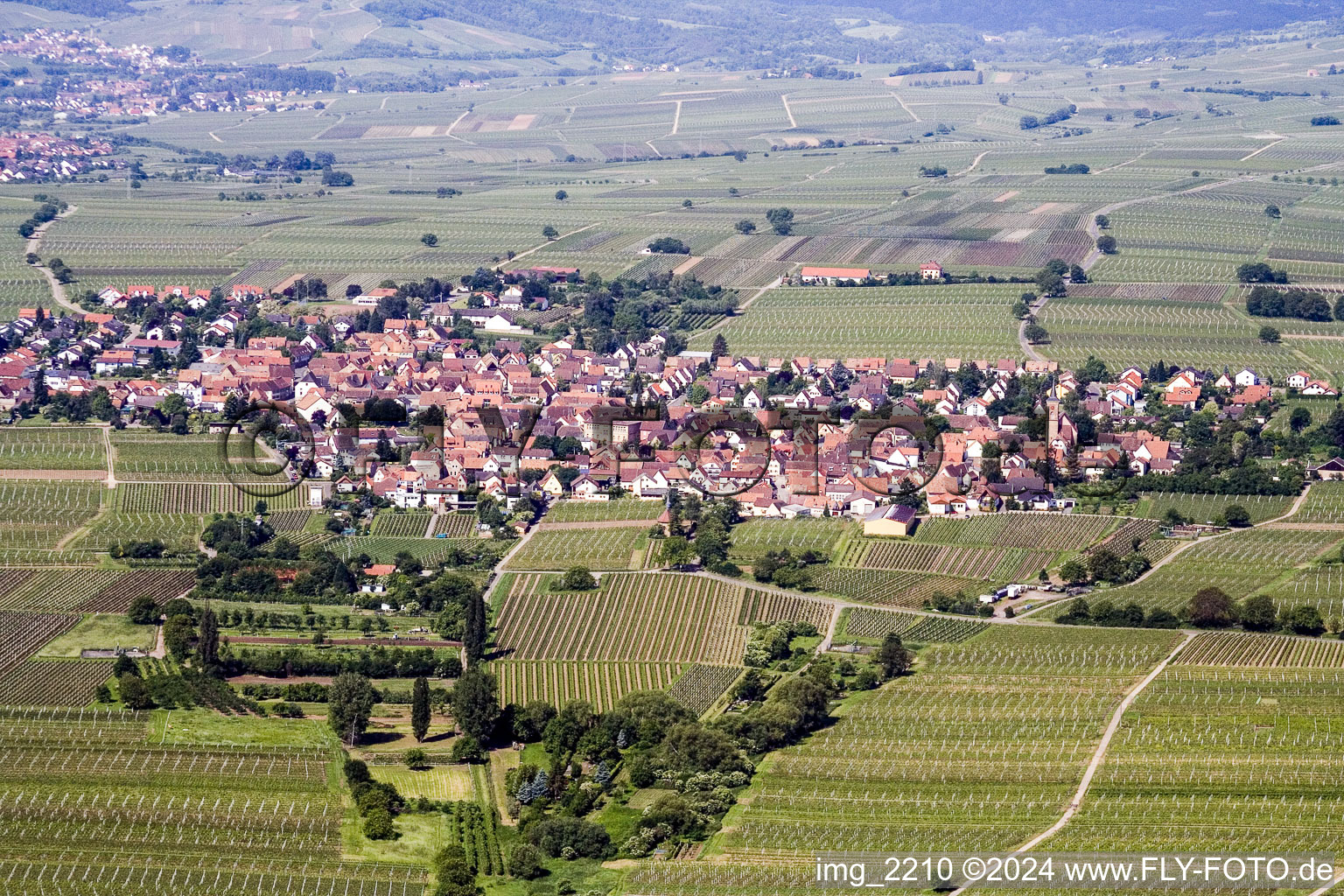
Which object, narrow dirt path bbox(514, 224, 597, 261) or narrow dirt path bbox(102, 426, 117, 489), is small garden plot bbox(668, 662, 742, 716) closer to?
narrow dirt path bbox(102, 426, 117, 489)

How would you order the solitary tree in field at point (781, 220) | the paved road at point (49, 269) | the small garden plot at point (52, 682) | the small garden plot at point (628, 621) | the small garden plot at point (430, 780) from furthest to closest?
1. the solitary tree in field at point (781, 220)
2. the paved road at point (49, 269)
3. the small garden plot at point (628, 621)
4. the small garden plot at point (52, 682)
5. the small garden plot at point (430, 780)

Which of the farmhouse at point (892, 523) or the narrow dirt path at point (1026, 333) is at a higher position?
the narrow dirt path at point (1026, 333)

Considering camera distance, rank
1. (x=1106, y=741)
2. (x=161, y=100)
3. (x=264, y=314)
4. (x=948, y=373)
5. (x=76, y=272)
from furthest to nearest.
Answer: (x=161, y=100), (x=76, y=272), (x=264, y=314), (x=948, y=373), (x=1106, y=741)

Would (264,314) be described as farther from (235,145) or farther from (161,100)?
(161,100)

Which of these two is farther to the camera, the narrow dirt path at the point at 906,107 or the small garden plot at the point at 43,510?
the narrow dirt path at the point at 906,107

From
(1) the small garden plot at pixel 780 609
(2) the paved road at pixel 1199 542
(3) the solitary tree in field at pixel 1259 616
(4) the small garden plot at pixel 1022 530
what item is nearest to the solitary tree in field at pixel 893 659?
(1) the small garden plot at pixel 780 609

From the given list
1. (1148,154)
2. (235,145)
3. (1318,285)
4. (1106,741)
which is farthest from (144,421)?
(235,145)

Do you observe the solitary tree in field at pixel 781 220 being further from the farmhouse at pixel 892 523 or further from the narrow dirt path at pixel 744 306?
the farmhouse at pixel 892 523
